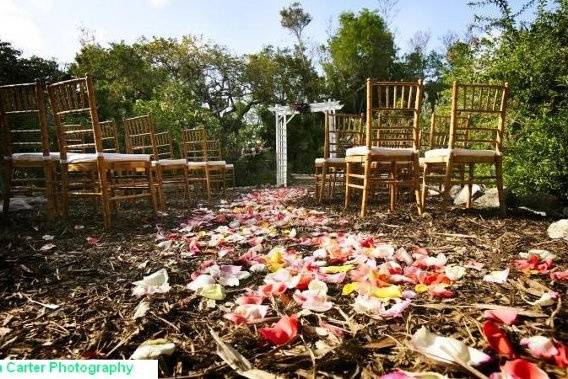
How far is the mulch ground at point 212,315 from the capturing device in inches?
39.4

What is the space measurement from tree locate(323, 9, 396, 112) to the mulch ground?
68.2 ft

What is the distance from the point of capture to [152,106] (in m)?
12.8

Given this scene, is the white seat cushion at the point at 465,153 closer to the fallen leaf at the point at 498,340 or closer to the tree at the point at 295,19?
the fallen leaf at the point at 498,340

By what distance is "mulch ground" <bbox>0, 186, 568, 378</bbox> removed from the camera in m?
1.00

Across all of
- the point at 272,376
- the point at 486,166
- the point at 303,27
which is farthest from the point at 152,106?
the point at 303,27

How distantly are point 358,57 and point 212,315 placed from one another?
23.5 metres

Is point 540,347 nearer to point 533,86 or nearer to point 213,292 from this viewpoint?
point 213,292

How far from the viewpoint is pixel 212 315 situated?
133 cm

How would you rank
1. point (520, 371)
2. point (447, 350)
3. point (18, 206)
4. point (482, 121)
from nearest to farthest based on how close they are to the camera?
point (520, 371), point (447, 350), point (18, 206), point (482, 121)

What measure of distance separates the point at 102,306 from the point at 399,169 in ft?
15.8

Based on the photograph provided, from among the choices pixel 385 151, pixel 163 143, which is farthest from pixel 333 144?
pixel 163 143

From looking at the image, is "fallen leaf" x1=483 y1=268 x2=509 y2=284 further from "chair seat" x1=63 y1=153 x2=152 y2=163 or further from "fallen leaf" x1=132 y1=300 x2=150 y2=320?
"chair seat" x1=63 y1=153 x2=152 y2=163

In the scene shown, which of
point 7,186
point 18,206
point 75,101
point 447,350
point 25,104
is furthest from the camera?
point 18,206

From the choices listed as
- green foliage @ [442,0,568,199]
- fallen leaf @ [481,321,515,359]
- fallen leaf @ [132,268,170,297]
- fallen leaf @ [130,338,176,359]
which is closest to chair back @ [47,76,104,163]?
fallen leaf @ [132,268,170,297]
